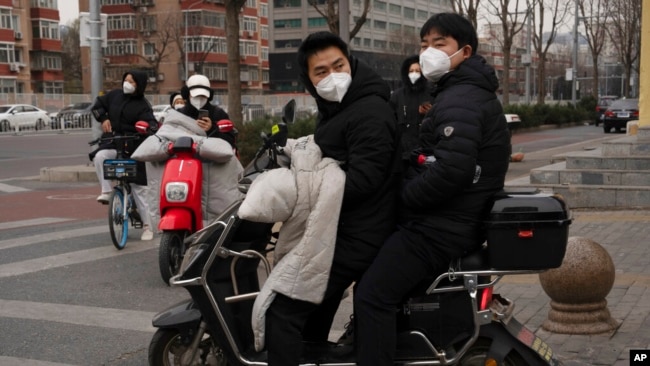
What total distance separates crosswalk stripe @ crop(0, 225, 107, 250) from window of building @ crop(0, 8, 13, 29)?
65504 mm

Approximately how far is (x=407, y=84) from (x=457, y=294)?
4.97 m

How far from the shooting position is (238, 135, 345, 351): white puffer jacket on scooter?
3.84 meters

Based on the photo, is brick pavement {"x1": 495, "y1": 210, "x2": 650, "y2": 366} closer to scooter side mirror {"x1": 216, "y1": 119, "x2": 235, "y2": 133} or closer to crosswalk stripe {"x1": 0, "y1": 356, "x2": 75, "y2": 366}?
scooter side mirror {"x1": 216, "y1": 119, "x2": 235, "y2": 133}

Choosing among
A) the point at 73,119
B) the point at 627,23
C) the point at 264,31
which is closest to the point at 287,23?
the point at 264,31

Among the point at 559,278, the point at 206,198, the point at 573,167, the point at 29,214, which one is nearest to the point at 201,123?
the point at 206,198

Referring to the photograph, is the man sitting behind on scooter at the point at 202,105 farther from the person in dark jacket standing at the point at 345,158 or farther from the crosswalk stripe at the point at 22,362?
the person in dark jacket standing at the point at 345,158

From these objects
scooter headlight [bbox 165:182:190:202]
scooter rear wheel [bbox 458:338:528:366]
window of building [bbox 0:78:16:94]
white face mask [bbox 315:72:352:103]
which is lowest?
scooter rear wheel [bbox 458:338:528:366]

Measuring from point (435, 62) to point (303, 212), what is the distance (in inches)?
36.1

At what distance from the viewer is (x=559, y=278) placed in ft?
18.7

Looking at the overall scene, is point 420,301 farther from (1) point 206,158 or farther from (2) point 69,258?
(2) point 69,258

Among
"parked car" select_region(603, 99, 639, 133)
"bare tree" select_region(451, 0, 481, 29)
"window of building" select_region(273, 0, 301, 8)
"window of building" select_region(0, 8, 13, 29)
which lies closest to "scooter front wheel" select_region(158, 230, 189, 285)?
"bare tree" select_region(451, 0, 481, 29)

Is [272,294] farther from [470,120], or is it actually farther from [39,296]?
[39,296]

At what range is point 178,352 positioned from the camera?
4.52m

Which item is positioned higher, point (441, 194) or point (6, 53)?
point (6, 53)
